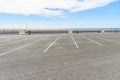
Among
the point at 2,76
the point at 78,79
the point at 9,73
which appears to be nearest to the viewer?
the point at 78,79

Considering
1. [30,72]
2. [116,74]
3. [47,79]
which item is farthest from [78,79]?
[30,72]

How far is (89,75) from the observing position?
234 inches

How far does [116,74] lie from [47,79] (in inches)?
101

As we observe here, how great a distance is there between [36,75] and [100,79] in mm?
2286

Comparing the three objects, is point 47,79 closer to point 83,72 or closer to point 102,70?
point 83,72

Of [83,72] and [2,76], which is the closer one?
[2,76]

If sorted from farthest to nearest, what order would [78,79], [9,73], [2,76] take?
[9,73], [2,76], [78,79]

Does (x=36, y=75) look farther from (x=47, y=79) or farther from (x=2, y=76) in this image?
(x=2, y=76)

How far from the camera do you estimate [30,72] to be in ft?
21.1

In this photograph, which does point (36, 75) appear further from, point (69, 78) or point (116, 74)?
point (116, 74)

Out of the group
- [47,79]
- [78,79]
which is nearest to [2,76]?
[47,79]

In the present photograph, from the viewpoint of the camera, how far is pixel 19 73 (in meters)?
6.29

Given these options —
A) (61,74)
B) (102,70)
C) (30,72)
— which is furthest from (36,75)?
(102,70)

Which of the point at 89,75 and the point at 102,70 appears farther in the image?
the point at 102,70
